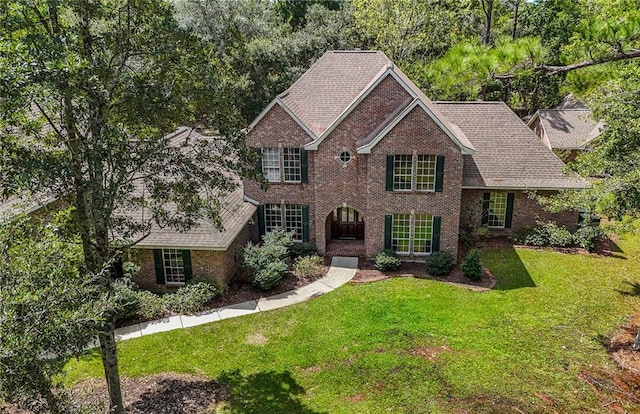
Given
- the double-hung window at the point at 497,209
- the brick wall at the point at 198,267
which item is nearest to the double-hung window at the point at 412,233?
the double-hung window at the point at 497,209

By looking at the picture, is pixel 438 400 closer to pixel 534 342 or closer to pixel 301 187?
pixel 534 342

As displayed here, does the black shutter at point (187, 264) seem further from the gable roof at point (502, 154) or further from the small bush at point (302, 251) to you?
the gable roof at point (502, 154)

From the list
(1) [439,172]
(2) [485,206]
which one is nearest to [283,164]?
(1) [439,172]

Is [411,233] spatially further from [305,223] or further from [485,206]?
[485,206]

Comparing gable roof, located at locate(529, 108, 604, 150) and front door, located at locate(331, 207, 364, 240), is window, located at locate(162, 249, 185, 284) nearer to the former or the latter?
front door, located at locate(331, 207, 364, 240)

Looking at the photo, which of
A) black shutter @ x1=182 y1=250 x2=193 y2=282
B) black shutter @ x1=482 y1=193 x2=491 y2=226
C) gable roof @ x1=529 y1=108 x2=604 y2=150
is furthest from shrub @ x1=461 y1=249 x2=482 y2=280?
gable roof @ x1=529 y1=108 x2=604 y2=150

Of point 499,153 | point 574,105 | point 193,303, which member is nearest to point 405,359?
point 193,303
